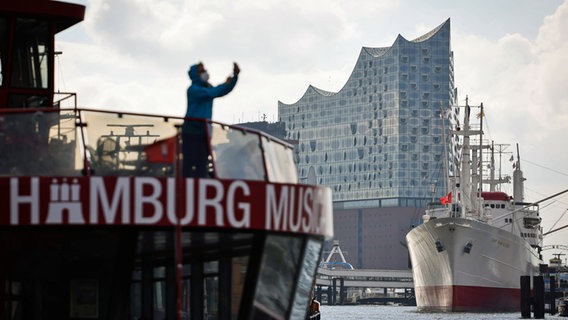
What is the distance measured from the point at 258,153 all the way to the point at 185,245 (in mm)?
1367

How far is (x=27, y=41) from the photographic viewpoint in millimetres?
20188

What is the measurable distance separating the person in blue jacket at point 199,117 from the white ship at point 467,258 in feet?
343

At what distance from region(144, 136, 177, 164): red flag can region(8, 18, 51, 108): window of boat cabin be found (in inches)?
184

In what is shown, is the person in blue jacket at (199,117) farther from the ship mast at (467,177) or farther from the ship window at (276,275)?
the ship mast at (467,177)

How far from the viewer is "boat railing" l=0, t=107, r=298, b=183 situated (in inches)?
611

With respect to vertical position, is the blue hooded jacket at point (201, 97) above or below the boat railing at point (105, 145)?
above

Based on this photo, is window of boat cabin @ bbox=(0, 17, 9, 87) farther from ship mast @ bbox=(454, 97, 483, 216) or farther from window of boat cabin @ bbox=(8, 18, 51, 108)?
ship mast @ bbox=(454, 97, 483, 216)

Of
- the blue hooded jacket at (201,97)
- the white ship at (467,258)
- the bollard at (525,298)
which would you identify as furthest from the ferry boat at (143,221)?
the white ship at (467,258)

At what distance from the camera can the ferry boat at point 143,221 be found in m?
14.9

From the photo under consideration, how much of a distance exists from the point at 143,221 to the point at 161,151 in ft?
3.60

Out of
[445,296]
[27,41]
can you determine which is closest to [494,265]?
[445,296]

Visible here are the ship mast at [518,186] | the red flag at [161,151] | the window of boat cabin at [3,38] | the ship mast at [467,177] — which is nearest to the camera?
the red flag at [161,151]

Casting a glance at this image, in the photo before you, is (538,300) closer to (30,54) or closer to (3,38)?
(30,54)

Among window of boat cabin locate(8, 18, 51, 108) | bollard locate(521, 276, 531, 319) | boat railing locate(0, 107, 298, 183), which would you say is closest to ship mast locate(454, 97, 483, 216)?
bollard locate(521, 276, 531, 319)
